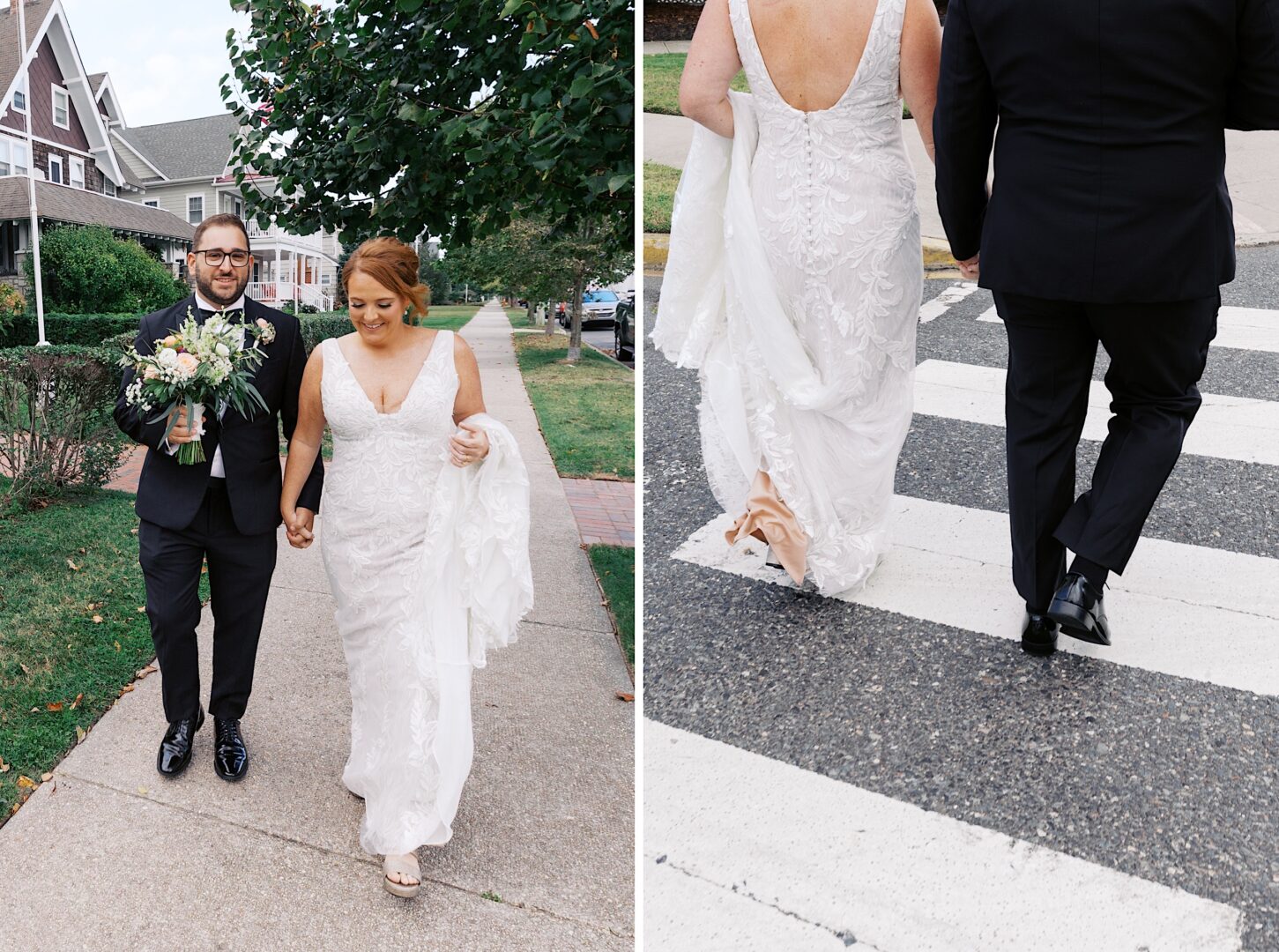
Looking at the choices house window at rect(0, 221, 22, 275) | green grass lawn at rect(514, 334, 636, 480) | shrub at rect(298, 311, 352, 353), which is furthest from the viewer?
house window at rect(0, 221, 22, 275)

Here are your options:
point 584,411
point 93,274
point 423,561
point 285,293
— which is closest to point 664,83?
point 584,411

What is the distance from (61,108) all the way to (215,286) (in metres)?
41.7

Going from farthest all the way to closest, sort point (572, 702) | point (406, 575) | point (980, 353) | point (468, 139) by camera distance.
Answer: point (980, 353)
point (468, 139)
point (572, 702)
point (406, 575)

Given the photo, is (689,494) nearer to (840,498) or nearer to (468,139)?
(840,498)

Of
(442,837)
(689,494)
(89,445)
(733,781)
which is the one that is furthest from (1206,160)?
(89,445)

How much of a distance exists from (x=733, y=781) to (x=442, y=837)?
39.4 inches

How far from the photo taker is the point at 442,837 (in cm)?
331

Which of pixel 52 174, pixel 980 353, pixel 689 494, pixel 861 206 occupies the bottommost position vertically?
pixel 689 494

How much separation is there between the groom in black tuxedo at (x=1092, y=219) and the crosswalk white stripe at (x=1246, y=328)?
11.7 ft

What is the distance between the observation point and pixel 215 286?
3.68 metres

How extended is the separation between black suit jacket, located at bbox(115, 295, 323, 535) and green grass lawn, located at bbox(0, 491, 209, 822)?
1061 millimetres

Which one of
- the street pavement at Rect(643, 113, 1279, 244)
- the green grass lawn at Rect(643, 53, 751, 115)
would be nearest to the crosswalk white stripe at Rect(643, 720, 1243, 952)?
the street pavement at Rect(643, 113, 1279, 244)

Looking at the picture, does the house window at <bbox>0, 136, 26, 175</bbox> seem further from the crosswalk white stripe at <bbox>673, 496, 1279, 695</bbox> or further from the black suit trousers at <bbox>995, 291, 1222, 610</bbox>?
the black suit trousers at <bbox>995, 291, 1222, 610</bbox>

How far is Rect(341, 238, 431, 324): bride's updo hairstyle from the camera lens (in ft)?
10.7
